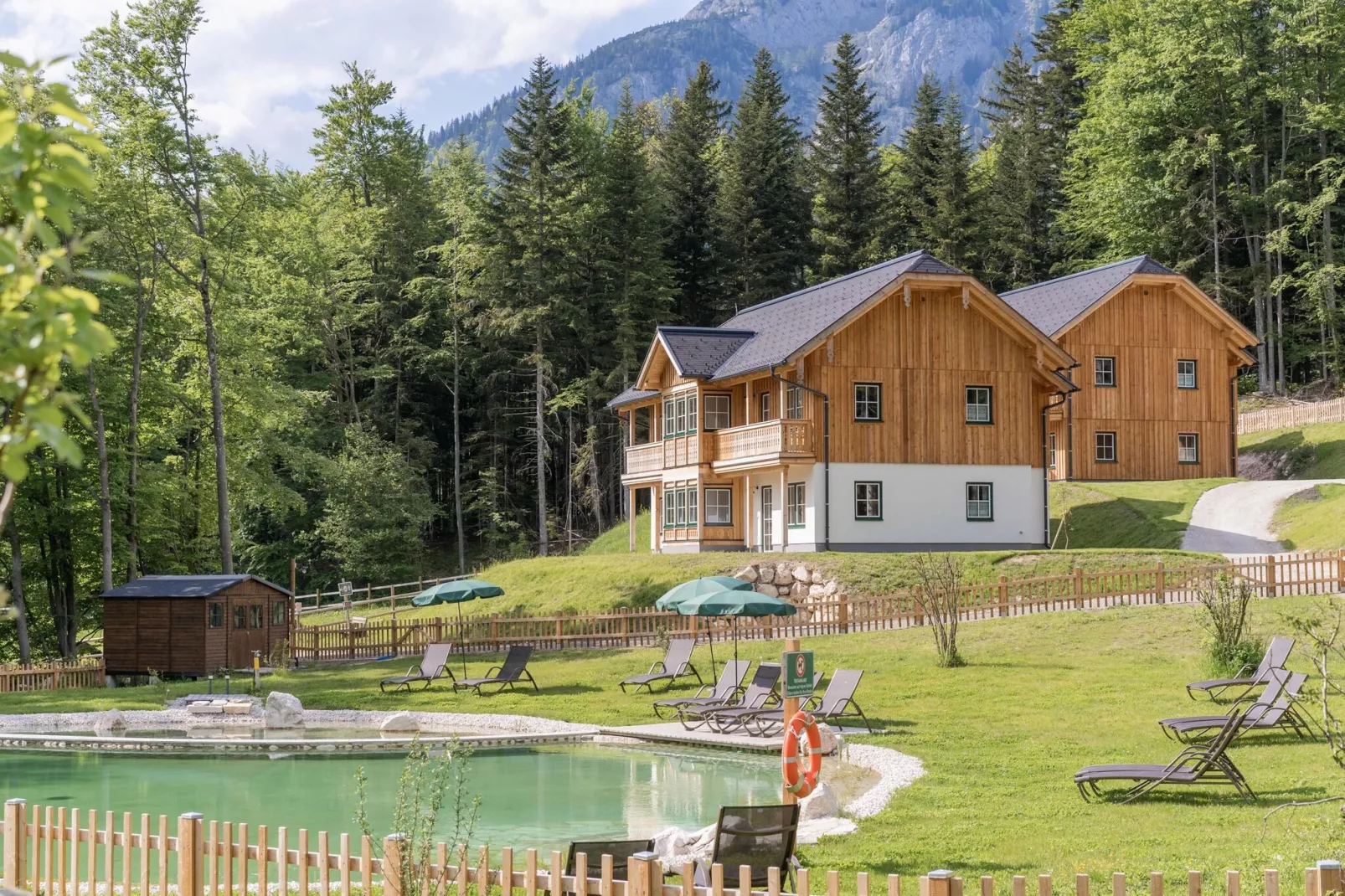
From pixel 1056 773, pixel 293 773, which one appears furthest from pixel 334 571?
pixel 1056 773

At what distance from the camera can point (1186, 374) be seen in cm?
4622

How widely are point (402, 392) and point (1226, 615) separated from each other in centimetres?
4501

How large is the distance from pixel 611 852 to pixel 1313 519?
3098cm

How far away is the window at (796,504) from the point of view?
1484 inches

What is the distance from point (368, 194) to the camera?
6369cm

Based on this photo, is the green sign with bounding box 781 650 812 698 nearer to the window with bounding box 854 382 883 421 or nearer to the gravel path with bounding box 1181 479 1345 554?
the gravel path with bounding box 1181 479 1345 554

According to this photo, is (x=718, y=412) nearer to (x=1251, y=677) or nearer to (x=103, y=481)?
(x=103, y=481)

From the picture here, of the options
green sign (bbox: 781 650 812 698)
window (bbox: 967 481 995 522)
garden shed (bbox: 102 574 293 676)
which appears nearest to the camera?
green sign (bbox: 781 650 812 698)

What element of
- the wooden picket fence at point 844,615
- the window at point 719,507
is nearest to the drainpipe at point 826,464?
the wooden picket fence at point 844,615

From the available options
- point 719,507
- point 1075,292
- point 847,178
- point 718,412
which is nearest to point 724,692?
point 719,507

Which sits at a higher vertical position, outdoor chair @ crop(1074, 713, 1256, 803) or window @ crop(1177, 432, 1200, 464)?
window @ crop(1177, 432, 1200, 464)

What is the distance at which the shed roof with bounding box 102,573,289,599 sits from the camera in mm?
30469

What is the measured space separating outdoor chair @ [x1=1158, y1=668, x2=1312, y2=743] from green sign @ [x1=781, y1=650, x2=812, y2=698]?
597 centimetres

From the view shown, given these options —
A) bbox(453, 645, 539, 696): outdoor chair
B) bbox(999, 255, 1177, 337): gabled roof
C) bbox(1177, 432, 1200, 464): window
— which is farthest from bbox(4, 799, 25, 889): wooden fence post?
bbox(1177, 432, 1200, 464): window
